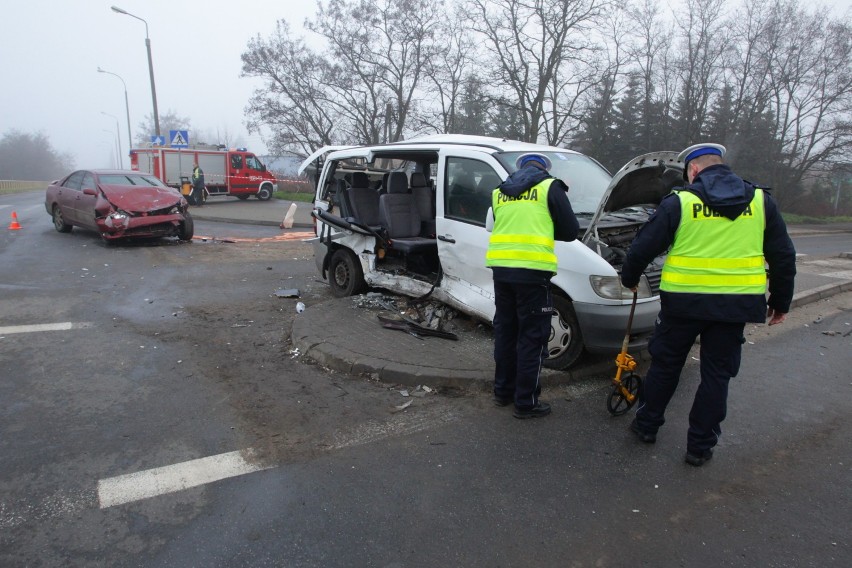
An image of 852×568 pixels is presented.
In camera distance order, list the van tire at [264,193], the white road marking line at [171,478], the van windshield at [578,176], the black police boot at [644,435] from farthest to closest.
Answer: the van tire at [264,193], the van windshield at [578,176], the black police boot at [644,435], the white road marking line at [171,478]

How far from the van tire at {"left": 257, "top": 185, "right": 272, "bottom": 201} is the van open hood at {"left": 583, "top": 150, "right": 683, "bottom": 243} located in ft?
86.0

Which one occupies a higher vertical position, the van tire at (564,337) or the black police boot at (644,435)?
the van tire at (564,337)

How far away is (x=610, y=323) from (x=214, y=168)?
2683 cm

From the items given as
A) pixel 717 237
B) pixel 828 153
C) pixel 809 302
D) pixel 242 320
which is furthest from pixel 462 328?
pixel 828 153

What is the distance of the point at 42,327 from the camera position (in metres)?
6.04

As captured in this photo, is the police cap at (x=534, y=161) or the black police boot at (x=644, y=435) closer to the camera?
the black police boot at (x=644, y=435)

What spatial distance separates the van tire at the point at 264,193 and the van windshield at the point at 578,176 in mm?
25315

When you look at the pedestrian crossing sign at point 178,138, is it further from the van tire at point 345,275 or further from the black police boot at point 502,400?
the black police boot at point 502,400

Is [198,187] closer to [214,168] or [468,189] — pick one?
[214,168]

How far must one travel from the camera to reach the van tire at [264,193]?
28984 mm

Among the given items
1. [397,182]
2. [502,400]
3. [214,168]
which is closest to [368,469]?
[502,400]

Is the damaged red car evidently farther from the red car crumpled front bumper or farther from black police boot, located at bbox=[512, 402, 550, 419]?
black police boot, located at bbox=[512, 402, 550, 419]

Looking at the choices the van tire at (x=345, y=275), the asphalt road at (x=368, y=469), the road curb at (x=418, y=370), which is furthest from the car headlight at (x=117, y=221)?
the road curb at (x=418, y=370)

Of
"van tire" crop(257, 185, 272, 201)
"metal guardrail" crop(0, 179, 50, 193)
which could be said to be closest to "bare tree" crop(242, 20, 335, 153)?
"van tire" crop(257, 185, 272, 201)
